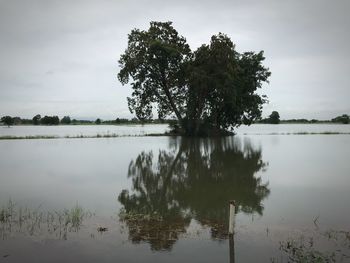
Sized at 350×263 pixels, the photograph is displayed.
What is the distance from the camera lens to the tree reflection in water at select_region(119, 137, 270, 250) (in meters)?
9.80

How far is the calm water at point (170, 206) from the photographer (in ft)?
27.1

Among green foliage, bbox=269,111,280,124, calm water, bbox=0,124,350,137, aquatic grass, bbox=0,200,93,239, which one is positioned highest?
green foliage, bbox=269,111,280,124

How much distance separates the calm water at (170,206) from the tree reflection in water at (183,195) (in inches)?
1.3

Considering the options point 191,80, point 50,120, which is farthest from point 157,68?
point 50,120

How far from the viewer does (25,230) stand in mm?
9562

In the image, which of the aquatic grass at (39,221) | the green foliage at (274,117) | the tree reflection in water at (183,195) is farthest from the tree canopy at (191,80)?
the green foliage at (274,117)

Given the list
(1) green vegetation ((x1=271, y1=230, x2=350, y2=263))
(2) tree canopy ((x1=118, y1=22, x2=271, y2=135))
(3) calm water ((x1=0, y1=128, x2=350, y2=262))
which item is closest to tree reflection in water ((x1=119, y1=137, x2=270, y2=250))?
(3) calm water ((x1=0, y1=128, x2=350, y2=262))

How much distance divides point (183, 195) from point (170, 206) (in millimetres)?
1856

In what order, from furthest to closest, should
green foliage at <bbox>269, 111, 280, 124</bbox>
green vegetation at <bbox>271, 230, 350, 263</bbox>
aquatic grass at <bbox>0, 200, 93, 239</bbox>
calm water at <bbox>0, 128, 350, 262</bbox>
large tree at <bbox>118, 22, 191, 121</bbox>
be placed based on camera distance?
green foliage at <bbox>269, 111, 280, 124</bbox>, large tree at <bbox>118, 22, 191, 121</bbox>, aquatic grass at <bbox>0, 200, 93, 239</bbox>, calm water at <bbox>0, 128, 350, 262</bbox>, green vegetation at <bbox>271, 230, 350, 263</bbox>

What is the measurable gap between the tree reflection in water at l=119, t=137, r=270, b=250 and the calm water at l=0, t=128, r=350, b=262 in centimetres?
3

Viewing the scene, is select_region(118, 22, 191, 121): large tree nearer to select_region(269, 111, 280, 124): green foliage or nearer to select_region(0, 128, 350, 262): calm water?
select_region(0, 128, 350, 262): calm water

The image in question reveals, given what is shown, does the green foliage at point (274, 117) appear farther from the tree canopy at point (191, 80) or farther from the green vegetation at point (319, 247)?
the green vegetation at point (319, 247)

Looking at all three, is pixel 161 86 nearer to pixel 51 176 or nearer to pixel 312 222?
pixel 51 176

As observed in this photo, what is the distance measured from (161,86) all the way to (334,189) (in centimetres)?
3801
